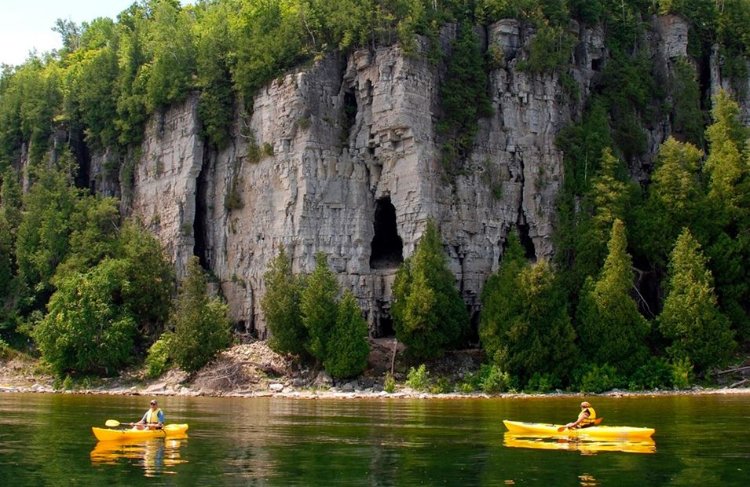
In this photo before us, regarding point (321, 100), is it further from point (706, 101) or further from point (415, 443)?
point (415, 443)

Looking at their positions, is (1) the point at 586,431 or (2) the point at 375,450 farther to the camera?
(1) the point at 586,431

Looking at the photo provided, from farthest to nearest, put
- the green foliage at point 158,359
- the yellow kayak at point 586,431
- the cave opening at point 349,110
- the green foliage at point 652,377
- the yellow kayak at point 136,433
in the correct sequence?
the cave opening at point 349,110 < the green foliage at point 158,359 < the green foliage at point 652,377 < the yellow kayak at point 136,433 < the yellow kayak at point 586,431

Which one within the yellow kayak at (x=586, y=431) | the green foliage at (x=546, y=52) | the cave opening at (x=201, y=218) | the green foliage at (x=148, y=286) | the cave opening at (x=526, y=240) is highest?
the green foliage at (x=546, y=52)

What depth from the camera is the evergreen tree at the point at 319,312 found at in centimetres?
5381

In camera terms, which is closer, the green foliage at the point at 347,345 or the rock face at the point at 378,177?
the green foliage at the point at 347,345

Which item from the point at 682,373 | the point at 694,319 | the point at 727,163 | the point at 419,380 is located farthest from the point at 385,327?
the point at 727,163

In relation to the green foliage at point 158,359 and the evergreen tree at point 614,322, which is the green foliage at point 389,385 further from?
the green foliage at point 158,359

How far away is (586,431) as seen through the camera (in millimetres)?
27281

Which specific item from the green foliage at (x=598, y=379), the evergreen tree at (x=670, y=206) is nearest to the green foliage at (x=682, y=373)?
the green foliage at (x=598, y=379)

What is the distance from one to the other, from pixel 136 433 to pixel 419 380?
25.8m

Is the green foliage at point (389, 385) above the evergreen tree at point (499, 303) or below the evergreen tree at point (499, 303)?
below

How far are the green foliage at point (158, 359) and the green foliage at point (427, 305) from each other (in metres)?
15.2

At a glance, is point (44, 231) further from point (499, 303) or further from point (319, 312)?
point (499, 303)

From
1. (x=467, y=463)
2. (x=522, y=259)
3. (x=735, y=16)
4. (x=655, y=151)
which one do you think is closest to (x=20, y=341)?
(x=522, y=259)
